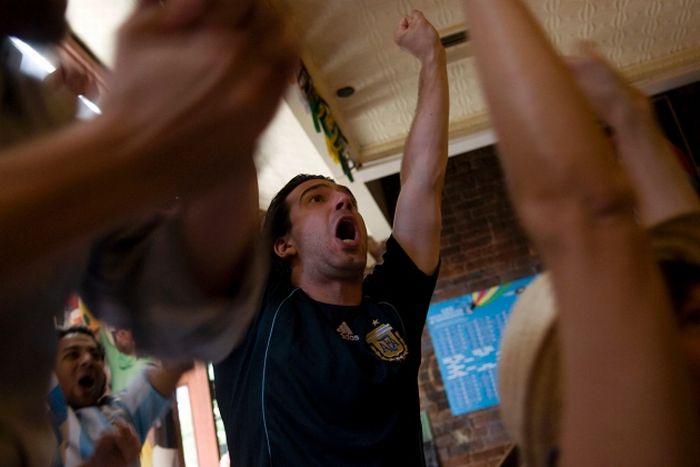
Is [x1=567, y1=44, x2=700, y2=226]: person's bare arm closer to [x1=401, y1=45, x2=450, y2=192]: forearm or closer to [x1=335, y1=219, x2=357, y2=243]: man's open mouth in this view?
[x1=401, y1=45, x2=450, y2=192]: forearm

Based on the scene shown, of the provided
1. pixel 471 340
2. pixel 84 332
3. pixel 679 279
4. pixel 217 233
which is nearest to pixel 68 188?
pixel 217 233

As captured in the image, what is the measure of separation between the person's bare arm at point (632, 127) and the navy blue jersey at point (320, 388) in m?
0.61

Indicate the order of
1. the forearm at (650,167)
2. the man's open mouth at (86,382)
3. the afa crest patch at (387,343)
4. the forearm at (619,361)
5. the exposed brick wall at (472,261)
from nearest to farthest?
the forearm at (619,361)
the forearm at (650,167)
the afa crest patch at (387,343)
the man's open mouth at (86,382)
the exposed brick wall at (472,261)

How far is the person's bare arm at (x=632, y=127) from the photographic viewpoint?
888 millimetres

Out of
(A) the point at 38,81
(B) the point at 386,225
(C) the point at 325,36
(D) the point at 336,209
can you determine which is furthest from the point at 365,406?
(B) the point at 386,225

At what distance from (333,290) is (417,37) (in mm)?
602

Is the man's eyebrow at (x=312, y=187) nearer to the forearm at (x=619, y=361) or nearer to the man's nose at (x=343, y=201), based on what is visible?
the man's nose at (x=343, y=201)

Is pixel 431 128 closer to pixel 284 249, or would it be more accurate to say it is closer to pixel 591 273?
pixel 284 249

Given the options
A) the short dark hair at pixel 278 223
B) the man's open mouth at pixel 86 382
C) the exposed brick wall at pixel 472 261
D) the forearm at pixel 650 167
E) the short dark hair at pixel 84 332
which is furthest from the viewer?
the exposed brick wall at pixel 472 261

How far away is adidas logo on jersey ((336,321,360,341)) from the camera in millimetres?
1384

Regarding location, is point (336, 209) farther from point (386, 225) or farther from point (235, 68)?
point (386, 225)

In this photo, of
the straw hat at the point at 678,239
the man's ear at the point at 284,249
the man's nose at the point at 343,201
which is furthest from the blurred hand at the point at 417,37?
the straw hat at the point at 678,239

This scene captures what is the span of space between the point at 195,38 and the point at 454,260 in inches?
196

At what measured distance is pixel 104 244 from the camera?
2.14 ft
